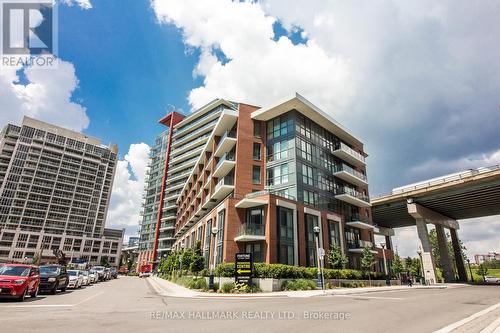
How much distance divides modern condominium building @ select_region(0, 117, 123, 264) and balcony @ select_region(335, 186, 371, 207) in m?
118

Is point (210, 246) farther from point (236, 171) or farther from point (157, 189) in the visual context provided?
point (157, 189)

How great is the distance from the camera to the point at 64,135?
127875 mm

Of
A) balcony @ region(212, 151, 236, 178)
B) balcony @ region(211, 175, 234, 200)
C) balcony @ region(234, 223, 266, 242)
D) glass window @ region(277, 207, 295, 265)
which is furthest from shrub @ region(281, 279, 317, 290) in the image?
balcony @ region(212, 151, 236, 178)

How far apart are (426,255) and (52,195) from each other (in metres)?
129

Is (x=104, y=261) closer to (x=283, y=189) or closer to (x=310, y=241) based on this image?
(x=283, y=189)

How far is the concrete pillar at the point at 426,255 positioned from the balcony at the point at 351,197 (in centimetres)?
1247

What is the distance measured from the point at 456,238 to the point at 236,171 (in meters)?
54.3

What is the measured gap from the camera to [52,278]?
17.7 meters

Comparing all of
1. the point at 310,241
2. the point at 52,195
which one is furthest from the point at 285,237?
the point at 52,195

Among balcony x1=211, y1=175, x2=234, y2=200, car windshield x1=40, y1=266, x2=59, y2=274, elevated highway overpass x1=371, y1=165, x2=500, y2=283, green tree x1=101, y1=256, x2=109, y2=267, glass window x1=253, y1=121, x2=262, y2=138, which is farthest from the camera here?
green tree x1=101, y1=256, x2=109, y2=267

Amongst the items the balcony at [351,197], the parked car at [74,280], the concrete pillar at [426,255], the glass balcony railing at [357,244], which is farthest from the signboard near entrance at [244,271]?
the concrete pillar at [426,255]

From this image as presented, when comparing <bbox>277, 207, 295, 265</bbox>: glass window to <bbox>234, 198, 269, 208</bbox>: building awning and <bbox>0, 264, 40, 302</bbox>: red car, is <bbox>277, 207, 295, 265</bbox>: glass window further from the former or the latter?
<bbox>0, 264, 40, 302</bbox>: red car

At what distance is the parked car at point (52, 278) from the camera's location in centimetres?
1738

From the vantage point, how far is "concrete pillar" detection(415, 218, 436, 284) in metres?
43.8
